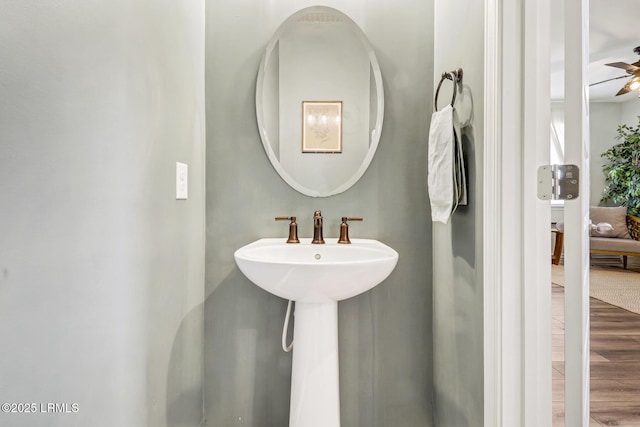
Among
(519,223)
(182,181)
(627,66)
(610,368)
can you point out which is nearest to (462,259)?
(519,223)

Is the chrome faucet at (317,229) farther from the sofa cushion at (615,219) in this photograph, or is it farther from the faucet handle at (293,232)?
the sofa cushion at (615,219)

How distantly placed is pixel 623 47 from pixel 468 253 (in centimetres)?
411

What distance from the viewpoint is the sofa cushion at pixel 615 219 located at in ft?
15.6

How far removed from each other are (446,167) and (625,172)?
17.4 ft

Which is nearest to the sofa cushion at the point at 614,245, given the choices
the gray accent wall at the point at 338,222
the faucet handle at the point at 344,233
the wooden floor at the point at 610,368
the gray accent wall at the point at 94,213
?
the wooden floor at the point at 610,368

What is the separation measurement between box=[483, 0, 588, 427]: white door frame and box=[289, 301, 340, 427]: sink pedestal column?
0.52 m

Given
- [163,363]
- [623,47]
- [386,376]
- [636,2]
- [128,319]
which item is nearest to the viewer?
[128,319]

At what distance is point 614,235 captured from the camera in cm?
479

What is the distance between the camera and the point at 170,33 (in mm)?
1241

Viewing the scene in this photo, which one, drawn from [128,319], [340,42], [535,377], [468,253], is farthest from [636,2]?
[128,319]

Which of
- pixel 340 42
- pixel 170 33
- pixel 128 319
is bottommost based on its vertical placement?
pixel 128 319

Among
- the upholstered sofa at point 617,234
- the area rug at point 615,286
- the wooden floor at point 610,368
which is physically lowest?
the wooden floor at point 610,368

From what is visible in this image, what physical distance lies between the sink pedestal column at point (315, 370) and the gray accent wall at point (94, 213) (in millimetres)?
437

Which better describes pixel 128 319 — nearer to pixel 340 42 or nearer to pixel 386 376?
pixel 386 376
